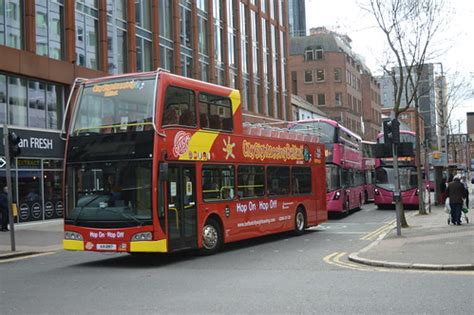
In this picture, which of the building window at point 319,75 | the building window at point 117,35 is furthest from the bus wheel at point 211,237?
the building window at point 319,75

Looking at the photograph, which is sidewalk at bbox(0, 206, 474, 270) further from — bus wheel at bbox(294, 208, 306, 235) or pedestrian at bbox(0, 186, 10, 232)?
bus wheel at bbox(294, 208, 306, 235)

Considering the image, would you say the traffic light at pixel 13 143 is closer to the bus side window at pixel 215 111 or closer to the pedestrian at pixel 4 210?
the pedestrian at pixel 4 210

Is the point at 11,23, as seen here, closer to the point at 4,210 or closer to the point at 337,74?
the point at 4,210

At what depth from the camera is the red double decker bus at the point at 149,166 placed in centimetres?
1162

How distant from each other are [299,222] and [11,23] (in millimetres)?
15210

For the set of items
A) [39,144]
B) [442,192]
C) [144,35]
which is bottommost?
[442,192]

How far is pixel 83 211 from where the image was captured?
12008mm

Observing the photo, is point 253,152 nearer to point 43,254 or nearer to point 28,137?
point 43,254

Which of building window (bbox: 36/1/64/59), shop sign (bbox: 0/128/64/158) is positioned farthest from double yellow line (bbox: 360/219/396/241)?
building window (bbox: 36/1/64/59)

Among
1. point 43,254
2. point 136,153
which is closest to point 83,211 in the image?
point 136,153

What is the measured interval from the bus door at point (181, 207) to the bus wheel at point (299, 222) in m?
6.08

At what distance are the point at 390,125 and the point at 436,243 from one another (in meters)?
4.12

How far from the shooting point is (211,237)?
13430 millimetres

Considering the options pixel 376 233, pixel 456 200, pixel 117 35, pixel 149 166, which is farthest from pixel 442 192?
pixel 149 166
